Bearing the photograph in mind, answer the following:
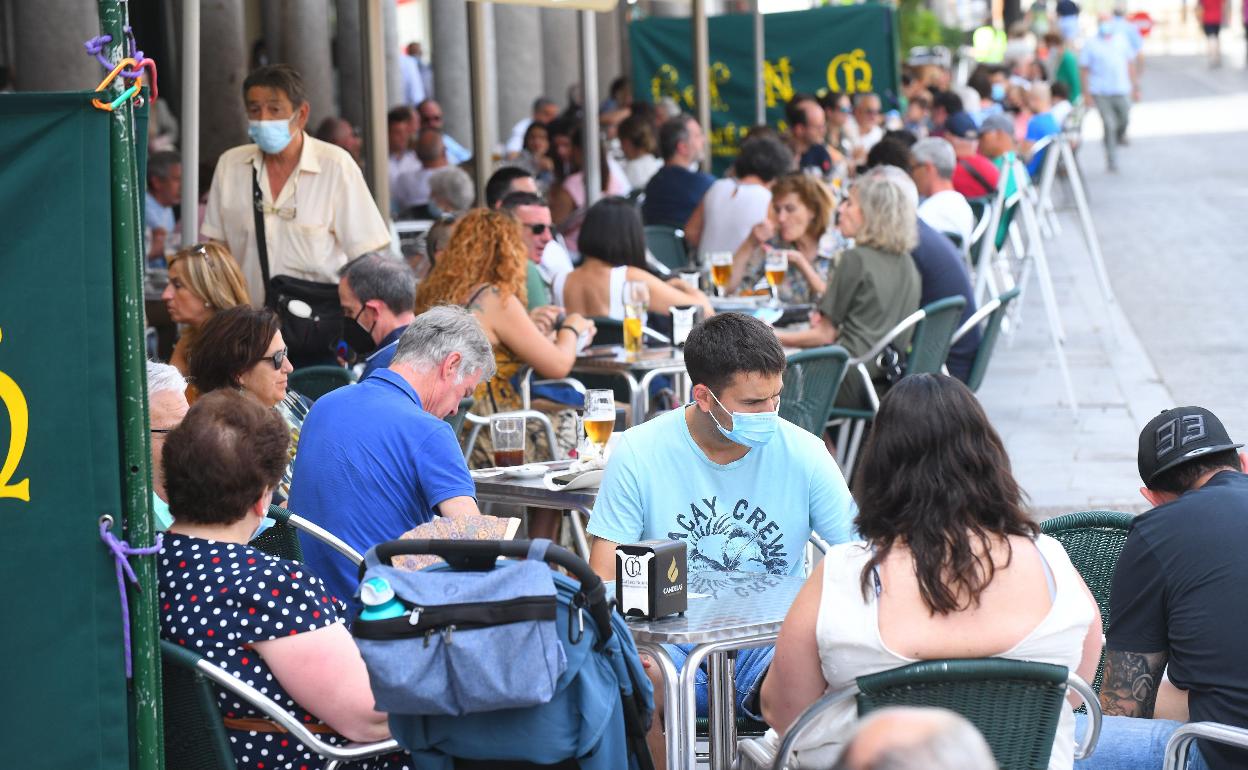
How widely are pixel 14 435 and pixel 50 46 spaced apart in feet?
29.0

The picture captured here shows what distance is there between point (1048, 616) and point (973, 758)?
4.48ft

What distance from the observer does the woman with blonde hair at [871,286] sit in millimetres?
7238

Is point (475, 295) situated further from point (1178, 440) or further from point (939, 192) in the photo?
point (939, 192)

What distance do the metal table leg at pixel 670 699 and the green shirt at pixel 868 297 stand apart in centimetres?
414

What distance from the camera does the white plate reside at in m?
4.92

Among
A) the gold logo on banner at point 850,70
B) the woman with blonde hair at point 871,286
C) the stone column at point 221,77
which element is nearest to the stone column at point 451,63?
the gold logo on banner at point 850,70

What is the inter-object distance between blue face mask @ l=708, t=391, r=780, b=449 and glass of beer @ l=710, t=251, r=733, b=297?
4.65 m

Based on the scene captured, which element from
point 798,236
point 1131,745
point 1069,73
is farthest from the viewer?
point 1069,73

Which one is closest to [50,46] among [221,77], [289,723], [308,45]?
[221,77]

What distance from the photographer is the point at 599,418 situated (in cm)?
489

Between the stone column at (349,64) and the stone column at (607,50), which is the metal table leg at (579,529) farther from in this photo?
the stone column at (607,50)

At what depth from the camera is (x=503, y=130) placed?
61.8 feet

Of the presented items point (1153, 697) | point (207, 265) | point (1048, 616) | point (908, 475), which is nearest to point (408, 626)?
point (908, 475)

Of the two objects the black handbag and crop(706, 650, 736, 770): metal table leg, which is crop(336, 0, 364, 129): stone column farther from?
crop(706, 650, 736, 770): metal table leg
